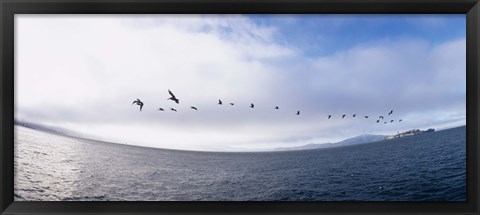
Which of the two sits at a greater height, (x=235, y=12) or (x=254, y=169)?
(x=235, y=12)

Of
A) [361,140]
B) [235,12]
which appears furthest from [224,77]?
[361,140]

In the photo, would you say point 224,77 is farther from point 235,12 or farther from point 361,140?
point 361,140

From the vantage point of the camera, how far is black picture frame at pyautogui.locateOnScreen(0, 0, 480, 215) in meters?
1.36

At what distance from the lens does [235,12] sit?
1.39 meters

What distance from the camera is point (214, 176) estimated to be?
10750mm

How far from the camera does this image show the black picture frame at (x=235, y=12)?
136cm

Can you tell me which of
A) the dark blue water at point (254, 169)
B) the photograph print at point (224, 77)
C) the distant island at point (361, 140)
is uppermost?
the photograph print at point (224, 77)

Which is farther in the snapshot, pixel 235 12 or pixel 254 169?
pixel 254 169

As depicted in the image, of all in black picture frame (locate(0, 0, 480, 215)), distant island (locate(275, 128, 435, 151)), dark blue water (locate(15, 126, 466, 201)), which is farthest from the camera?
distant island (locate(275, 128, 435, 151))

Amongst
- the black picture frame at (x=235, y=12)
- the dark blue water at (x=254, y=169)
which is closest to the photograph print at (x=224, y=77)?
the black picture frame at (x=235, y=12)

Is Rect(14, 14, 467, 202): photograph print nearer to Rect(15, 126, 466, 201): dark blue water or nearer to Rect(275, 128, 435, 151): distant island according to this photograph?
Rect(275, 128, 435, 151): distant island

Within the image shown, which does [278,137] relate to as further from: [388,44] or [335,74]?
[388,44]

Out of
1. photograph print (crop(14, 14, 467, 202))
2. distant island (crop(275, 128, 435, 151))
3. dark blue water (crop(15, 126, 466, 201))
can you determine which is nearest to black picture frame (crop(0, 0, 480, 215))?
photograph print (crop(14, 14, 467, 202))

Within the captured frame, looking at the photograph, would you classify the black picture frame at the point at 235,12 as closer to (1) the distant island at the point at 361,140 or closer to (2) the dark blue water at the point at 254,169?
(2) the dark blue water at the point at 254,169
